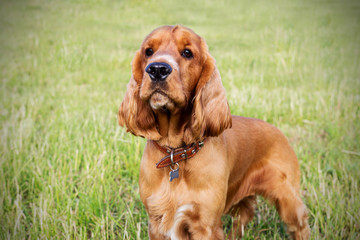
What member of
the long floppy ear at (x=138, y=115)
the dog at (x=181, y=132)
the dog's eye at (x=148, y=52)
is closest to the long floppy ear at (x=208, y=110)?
the dog at (x=181, y=132)

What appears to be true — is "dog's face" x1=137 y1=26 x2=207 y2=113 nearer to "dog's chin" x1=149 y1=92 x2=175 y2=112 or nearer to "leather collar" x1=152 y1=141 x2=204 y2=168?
Answer: "dog's chin" x1=149 y1=92 x2=175 y2=112

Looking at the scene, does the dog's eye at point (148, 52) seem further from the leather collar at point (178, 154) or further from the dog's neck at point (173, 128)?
the leather collar at point (178, 154)

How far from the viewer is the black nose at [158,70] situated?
184 cm

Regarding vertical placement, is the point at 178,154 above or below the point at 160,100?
below

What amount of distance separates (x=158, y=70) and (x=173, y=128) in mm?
469

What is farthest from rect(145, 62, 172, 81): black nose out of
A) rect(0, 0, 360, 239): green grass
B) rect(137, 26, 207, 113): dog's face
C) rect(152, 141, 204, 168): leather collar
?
rect(0, 0, 360, 239): green grass

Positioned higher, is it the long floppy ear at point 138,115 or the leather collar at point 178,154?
the long floppy ear at point 138,115

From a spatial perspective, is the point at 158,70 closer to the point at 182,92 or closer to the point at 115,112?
the point at 182,92

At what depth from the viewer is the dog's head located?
1965 millimetres

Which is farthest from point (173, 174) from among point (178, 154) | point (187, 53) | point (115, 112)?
point (115, 112)

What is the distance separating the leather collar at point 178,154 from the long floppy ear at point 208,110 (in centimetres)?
5

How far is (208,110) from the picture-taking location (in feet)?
6.84

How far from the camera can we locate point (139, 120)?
2.20 metres

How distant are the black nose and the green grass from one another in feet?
3.77
